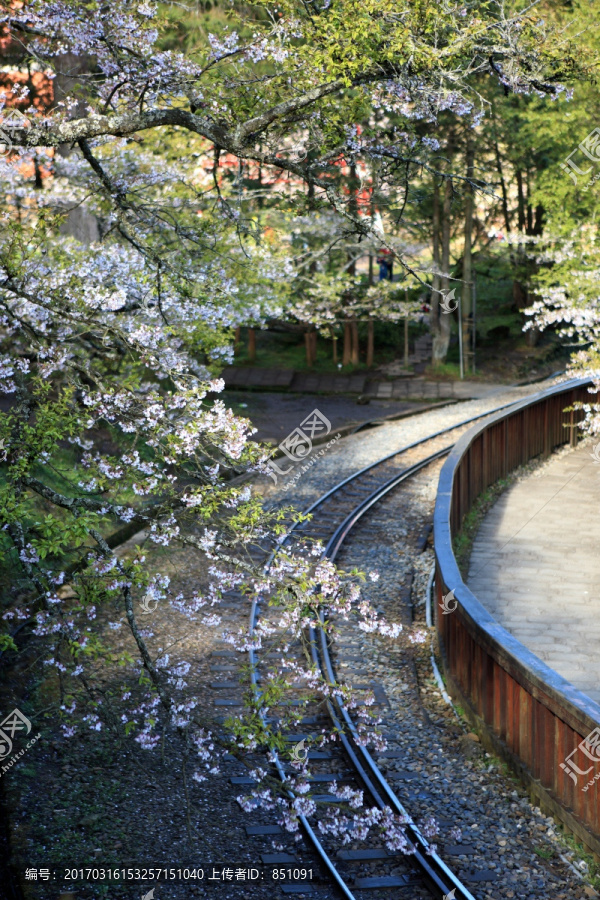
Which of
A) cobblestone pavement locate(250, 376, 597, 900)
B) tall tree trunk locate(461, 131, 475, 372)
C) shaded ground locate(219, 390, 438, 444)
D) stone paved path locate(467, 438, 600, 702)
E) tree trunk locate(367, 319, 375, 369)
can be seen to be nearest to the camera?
cobblestone pavement locate(250, 376, 597, 900)

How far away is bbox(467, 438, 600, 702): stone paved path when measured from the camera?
1132 cm

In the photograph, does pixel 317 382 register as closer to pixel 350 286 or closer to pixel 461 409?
pixel 350 286

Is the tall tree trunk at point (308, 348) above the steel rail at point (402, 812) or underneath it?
above

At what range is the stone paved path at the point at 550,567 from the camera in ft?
37.1

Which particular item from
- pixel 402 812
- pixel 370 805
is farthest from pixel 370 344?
pixel 402 812

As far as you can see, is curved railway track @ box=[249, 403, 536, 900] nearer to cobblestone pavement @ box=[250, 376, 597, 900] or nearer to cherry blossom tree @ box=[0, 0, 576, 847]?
cobblestone pavement @ box=[250, 376, 597, 900]

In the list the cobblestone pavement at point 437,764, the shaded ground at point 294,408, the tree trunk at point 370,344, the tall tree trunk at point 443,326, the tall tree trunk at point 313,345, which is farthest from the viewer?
the tall tree trunk at point 313,345

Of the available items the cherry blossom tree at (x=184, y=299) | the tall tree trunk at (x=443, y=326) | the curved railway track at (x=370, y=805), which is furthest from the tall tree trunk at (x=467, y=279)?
the cherry blossom tree at (x=184, y=299)

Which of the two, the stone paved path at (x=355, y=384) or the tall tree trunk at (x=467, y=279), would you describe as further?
the tall tree trunk at (x=467, y=279)

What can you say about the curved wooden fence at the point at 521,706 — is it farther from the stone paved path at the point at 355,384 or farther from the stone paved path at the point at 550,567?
the stone paved path at the point at 355,384

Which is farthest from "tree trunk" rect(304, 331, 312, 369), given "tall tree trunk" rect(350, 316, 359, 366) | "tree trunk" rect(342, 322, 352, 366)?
"tall tree trunk" rect(350, 316, 359, 366)

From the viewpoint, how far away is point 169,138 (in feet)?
61.1

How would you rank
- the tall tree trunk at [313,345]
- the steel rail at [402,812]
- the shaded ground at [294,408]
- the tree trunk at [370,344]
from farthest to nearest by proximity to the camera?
the tall tree trunk at [313,345] → the tree trunk at [370,344] → the shaded ground at [294,408] → the steel rail at [402,812]

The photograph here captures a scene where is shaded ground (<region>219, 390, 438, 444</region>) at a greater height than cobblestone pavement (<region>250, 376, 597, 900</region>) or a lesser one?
greater
